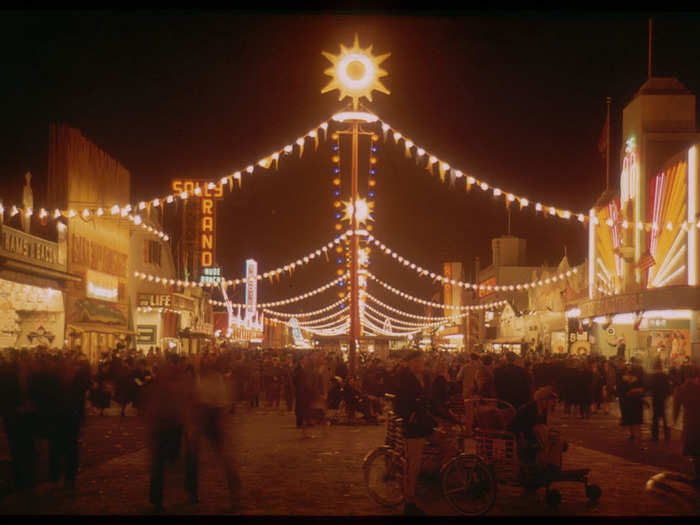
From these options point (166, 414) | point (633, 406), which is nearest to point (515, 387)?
point (166, 414)

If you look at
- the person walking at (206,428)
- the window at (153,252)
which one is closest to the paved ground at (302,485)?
the person walking at (206,428)

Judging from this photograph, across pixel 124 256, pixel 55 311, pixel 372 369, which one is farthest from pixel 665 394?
pixel 124 256

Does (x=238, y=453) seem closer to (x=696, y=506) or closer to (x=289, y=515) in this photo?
(x=289, y=515)

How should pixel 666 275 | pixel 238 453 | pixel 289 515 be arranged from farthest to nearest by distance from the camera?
pixel 666 275
pixel 238 453
pixel 289 515

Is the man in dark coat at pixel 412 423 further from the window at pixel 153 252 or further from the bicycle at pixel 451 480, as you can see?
the window at pixel 153 252

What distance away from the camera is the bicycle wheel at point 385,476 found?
1016 cm

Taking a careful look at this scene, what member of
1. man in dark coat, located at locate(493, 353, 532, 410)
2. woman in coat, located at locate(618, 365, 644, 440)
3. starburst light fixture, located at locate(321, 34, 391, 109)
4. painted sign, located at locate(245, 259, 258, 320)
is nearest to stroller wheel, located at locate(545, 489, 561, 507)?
man in dark coat, located at locate(493, 353, 532, 410)

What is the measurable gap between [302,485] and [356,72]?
1207cm

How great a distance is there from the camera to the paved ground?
9.98m

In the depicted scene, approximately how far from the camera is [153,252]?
45.7m

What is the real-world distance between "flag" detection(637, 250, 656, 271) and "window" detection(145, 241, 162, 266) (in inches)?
905

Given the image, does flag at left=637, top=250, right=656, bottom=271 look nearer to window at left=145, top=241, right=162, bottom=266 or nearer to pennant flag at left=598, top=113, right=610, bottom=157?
pennant flag at left=598, top=113, right=610, bottom=157

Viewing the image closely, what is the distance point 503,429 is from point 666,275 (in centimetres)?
2600

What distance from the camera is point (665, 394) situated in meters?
17.9
